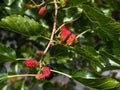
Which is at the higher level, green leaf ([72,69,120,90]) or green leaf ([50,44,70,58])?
green leaf ([50,44,70,58])

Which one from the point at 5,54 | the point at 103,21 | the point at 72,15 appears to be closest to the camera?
the point at 103,21

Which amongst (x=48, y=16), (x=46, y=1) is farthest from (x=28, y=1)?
(x=48, y=16)

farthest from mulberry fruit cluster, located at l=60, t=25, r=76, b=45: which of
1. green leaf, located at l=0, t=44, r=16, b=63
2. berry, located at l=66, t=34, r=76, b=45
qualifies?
green leaf, located at l=0, t=44, r=16, b=63

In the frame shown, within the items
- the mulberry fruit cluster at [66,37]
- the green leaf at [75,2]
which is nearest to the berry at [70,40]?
the mulberry fruit cluster at [66,37]

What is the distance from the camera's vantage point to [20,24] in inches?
30.6

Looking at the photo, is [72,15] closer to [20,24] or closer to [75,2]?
[75,2]

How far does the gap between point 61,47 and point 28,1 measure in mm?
256

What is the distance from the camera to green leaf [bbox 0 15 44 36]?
77 cm

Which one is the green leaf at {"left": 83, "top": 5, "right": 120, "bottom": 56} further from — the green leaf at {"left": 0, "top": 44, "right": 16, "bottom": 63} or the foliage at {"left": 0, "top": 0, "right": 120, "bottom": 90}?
the green leaf at {"left": 0, "top": 44, "right": 16, "bottom": 63}

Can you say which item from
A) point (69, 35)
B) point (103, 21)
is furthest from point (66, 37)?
point (103, 21)

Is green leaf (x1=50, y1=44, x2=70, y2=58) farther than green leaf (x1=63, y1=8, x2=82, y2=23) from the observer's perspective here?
No

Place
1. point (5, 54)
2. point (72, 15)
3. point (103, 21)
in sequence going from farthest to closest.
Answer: point (72, 15) → point (5, 54) → point (103, 21)

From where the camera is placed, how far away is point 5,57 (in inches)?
32.6

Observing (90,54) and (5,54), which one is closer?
(90,54)
